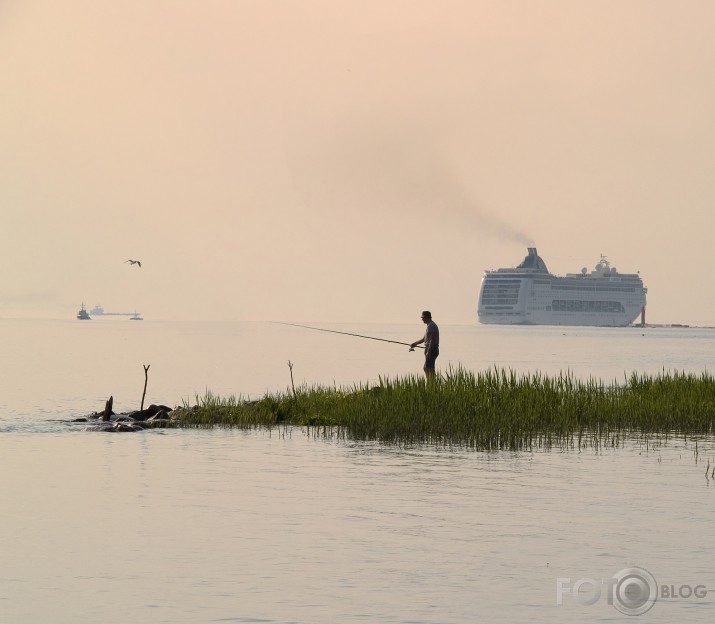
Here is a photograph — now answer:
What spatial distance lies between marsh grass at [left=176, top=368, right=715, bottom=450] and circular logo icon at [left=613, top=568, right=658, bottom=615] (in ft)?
32.3

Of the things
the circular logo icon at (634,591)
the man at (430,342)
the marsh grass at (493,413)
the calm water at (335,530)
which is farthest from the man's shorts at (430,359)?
the circular logo icon at (634,591)

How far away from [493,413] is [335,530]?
9468 millimetres

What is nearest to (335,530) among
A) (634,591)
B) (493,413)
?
(634,591)

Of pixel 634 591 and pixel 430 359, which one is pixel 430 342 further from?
pixel 634 591

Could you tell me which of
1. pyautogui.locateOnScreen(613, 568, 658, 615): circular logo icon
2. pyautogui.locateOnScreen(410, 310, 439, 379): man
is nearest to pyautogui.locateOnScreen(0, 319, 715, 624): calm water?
pyautogui.locateOnScreen(613, 568, 658, 615): circular logo icon

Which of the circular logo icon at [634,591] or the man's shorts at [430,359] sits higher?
the man's shorts at [430,359]

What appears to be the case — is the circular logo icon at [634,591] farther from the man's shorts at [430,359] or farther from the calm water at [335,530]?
the man's shorts at [430,359]

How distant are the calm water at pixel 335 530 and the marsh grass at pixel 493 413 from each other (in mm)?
956

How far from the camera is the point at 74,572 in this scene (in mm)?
11195

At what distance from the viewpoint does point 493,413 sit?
22344mm

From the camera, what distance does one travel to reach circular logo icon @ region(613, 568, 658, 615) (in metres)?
9.78

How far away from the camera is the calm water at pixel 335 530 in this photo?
9953mm

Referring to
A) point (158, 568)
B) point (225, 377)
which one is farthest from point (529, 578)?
point (225, 377)

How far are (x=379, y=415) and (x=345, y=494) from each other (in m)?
6.68
